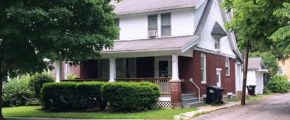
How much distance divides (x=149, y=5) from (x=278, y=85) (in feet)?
92.2

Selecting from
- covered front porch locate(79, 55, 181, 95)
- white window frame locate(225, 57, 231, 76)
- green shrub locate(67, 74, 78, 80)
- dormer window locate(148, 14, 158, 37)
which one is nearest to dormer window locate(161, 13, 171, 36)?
dormer window locate(148, 14, 158, 37)

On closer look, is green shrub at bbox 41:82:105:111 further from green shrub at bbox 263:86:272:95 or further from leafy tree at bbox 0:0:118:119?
green shrub at bbox 263:86:272:95

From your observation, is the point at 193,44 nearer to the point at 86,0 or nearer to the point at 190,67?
the point at 190,67

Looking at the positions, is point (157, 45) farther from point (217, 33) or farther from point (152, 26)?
point (217, 33)

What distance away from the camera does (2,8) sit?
2047 cm

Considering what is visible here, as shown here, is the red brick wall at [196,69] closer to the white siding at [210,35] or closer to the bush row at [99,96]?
the white siding at [210,35]

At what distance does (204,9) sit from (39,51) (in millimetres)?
13851

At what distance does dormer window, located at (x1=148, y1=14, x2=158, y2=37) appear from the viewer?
1217 inches

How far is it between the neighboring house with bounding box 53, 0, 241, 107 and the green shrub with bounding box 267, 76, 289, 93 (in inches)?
870

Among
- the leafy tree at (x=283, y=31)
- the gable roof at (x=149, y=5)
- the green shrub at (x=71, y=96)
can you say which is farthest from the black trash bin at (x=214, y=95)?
the leafy tree at (x=283, y=31)

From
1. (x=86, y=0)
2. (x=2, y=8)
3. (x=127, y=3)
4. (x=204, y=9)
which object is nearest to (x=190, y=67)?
(x=204, y=9)

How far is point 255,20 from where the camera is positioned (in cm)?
2466

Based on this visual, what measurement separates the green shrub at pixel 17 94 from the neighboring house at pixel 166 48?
11.3 ft

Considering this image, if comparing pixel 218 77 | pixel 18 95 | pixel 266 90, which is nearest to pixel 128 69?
pixel 218 77
